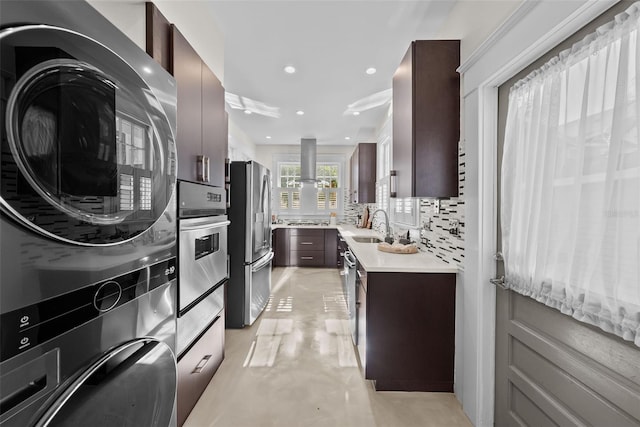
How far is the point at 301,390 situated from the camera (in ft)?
6.18

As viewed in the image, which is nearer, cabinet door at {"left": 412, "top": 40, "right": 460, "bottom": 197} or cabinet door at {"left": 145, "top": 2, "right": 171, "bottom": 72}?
cabinet door at {"left": 145, "top": 2, "right": 171, "bottom": 72}

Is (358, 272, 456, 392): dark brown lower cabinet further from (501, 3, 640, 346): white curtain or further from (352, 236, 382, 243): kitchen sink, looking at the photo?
(352, 236, 382, 243): kitchen sink

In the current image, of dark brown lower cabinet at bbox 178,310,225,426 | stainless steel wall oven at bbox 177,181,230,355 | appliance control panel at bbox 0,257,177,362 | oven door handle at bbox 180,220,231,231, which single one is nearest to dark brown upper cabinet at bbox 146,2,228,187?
stainless steel wall oven at bbox 177,181,230,355

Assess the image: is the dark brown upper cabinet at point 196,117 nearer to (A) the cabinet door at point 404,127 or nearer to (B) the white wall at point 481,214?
(A) the cabinet door at point 404,127

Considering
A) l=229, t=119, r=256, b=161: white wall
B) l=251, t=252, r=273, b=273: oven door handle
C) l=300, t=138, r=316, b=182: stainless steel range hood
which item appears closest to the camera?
l=251, t=252, r=273, b=273: oven door handle

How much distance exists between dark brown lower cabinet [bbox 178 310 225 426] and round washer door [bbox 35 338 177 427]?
58 cm

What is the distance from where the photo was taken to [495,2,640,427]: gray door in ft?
2.94

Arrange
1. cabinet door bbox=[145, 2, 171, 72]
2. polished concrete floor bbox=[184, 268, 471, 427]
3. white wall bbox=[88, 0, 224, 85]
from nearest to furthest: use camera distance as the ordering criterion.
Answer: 1. white wall bbox=[88, 0, 224, 85]
2. cabinet door bbox=[145, 2, 171, 72]
3. polished concrete floor bbox=[184, 268, 471, 427]

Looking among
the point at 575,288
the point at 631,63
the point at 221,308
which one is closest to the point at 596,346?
the point at 575,288

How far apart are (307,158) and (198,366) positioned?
4613 mm

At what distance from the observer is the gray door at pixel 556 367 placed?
90cm

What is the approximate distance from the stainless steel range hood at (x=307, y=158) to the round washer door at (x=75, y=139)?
496 cm

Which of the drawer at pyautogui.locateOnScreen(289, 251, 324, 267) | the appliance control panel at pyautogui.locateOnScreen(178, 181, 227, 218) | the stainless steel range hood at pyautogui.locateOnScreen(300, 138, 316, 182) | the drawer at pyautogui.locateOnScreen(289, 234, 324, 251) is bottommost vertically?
the drawer at pyautogui.locateOnScreen(289, 251, 324, 267)

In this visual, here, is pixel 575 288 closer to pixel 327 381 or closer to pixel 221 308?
pixel 327 381
